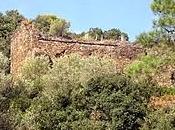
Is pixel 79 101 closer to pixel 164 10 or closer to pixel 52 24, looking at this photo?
pixel 164 10

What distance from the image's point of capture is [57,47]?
1380 inches

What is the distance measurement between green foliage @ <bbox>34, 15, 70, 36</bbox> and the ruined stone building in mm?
20400

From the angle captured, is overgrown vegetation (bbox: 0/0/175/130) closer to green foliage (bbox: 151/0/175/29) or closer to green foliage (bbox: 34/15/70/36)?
green foliage (bbox: 151/0/175/29)

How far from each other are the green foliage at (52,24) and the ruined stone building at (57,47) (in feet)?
66.9

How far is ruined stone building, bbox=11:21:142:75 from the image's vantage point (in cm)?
3478

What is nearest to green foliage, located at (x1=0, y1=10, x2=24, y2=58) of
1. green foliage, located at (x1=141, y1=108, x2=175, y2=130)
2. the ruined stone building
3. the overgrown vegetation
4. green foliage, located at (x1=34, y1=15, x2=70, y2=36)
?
green foliage, located at (x1=34, y1=15, x2=70, y2=36)

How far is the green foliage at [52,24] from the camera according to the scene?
58606 millimetres

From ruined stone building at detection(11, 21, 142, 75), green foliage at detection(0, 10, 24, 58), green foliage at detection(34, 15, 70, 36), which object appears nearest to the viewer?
ruined stone building at detection(11, 21, 142, 75)

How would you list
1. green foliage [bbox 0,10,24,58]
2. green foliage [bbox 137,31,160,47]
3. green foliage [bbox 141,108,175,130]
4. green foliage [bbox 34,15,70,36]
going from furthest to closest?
green foliage [bbox 34,15,70,36], green foliage [bbox 0,10,24,58], green foliage [bbox 137,31,160,47], green foliage [bbox 141,108,175,130]

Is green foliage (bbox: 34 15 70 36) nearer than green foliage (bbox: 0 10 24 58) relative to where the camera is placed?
No

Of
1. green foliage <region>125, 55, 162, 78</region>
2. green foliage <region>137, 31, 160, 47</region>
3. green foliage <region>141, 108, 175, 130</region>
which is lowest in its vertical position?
green foliage <region>141, 108, 175, 130</region>

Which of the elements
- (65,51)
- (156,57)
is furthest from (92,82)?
(65,51)

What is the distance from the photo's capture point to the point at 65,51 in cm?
3494

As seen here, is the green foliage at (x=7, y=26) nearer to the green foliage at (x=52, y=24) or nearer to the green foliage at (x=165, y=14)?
the green foliage at (x=52, y=24)
